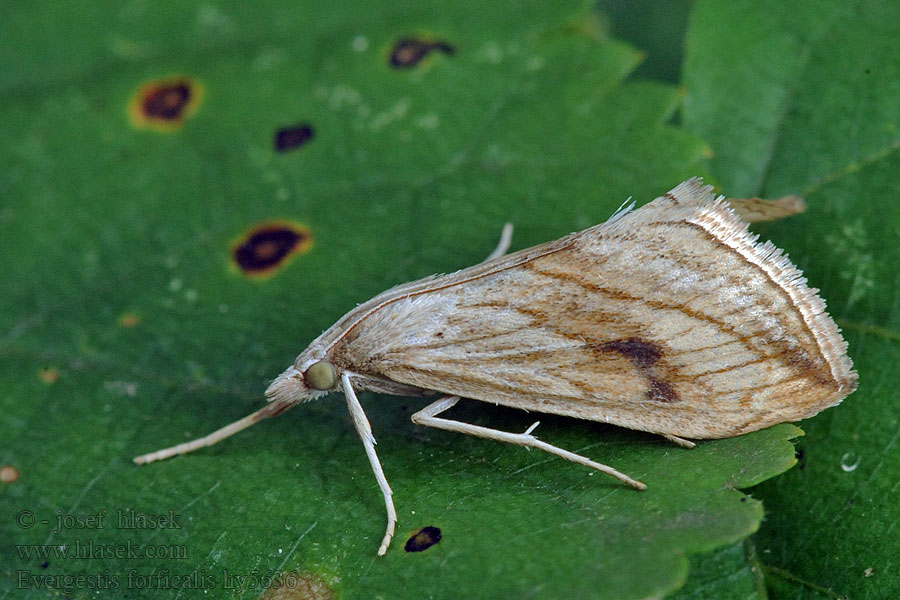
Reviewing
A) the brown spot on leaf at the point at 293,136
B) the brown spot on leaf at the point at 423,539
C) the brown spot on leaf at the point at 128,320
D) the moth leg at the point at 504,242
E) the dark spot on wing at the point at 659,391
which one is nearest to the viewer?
the brown spot on leaf at the point at 423,539

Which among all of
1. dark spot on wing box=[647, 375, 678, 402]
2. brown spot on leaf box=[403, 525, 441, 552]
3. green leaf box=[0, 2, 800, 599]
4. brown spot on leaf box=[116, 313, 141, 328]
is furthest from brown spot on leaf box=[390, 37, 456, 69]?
brown spot on leaf box=[403, 525, 441, 552]

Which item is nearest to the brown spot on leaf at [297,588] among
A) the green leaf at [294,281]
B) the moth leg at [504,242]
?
the green leaf at [294,281]

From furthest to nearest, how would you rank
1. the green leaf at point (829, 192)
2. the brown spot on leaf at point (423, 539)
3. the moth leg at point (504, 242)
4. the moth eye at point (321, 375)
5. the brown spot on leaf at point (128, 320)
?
1. the brown spot on leaf at point (128, 320)
2. the moth leg at point (504, 242)
3. the moth eye at point (321, 375)
4. the green leaf at point (829, 192)
5. the brown spot on leaf at point (423, 539)

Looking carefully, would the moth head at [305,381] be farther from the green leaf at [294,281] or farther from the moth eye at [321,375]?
the green leaf at [294,281]

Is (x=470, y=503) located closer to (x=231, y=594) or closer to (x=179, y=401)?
(x=231, y=594)

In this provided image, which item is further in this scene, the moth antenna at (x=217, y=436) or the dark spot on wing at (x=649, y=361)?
the moth antenna at (x=217, y=436)

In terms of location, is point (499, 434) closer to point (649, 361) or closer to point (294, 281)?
point (649, 361)
